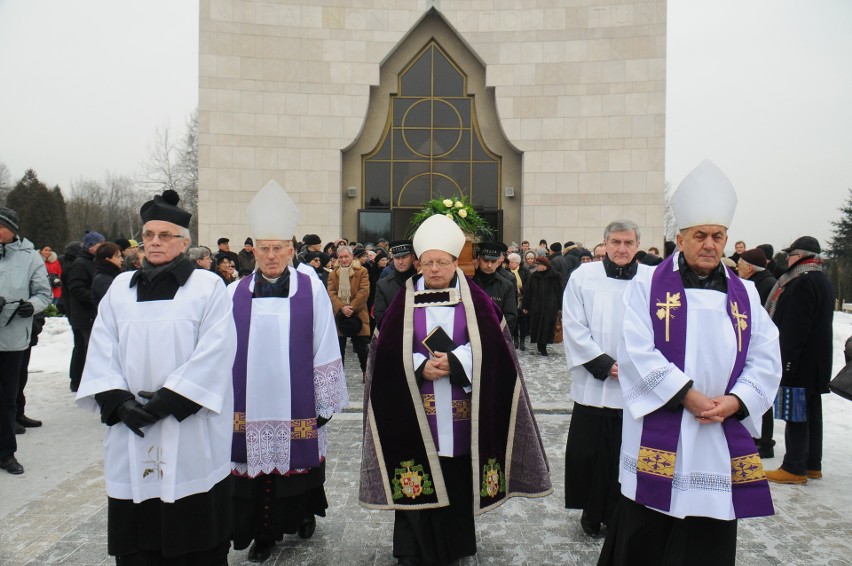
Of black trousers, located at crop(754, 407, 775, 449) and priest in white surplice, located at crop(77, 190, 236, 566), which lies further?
black trousers, located at crop(754, 407, 775, 449)

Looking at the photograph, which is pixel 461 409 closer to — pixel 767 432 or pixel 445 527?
pixel 445 527

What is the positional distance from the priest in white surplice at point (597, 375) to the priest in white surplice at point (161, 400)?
2.55 m

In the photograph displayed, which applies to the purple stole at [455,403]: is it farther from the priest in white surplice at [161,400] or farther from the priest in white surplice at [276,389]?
the priest in white surplice at [161,400]

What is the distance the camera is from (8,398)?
Answer: 5965mm

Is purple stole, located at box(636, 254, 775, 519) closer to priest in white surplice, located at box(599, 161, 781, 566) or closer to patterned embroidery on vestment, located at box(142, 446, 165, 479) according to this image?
priest in white surplice, located at box(599, 161, 781, 566)

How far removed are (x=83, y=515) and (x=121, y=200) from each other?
7075 centimetres

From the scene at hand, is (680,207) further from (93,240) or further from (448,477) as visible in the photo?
(93,240)

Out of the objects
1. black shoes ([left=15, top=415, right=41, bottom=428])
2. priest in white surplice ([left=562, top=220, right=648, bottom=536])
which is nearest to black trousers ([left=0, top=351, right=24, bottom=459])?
black shoes ([left=15, top=415, right=41, bottom=428])

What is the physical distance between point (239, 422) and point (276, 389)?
33 centimetres

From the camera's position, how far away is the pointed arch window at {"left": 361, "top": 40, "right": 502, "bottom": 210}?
66.9 ft

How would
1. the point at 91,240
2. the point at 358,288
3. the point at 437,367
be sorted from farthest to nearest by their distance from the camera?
the point at 358,288, the point at 91,240, the point at 437,367

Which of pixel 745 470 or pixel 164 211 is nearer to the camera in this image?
pixel 745 470

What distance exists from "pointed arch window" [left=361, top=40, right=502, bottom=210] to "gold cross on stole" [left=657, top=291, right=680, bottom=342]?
57.1ft

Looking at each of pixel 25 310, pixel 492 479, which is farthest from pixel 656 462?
pixel 25 310
